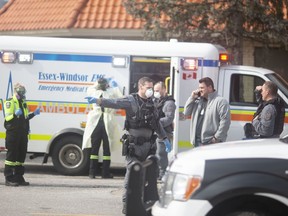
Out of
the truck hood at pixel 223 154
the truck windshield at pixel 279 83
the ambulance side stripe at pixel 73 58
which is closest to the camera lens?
the truck hood at pixel 223 154

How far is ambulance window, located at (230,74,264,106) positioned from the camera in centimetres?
1404

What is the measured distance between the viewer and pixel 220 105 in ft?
36.0

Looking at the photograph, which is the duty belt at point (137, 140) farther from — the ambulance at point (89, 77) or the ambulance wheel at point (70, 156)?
the ambulance wheel at point (70, 156)

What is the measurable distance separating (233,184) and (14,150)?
6.91 meters

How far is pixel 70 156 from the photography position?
1464 centimetres

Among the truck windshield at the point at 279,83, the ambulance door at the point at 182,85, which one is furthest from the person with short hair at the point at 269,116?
the ambulance door at the point at 182,85

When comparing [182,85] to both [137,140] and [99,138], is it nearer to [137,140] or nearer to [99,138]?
[99,138]

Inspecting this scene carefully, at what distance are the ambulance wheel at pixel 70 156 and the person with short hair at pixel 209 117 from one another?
3825 millimetres

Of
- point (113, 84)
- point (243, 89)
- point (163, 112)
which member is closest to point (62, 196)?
point (163, 112)

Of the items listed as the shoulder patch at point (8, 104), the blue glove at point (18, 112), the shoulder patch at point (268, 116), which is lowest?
the blue glove at point (18, 112)

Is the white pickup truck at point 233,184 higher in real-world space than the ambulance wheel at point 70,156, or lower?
higher

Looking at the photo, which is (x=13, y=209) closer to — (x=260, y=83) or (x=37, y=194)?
(x=37, y=194)

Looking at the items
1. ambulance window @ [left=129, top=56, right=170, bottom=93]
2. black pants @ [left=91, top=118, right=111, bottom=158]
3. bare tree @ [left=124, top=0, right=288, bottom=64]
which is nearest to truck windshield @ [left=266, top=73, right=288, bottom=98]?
ambulance window @ [left=129, top=56, right=170, bottom=93]

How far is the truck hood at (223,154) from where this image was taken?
6.74m
